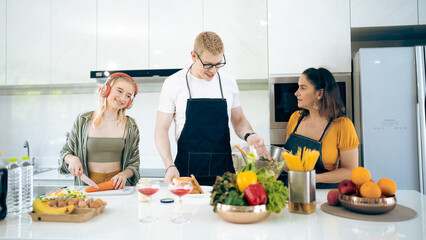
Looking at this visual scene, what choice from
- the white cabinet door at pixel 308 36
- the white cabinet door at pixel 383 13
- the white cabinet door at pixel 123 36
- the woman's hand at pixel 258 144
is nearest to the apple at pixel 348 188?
the woman's hand at pixel 258 144

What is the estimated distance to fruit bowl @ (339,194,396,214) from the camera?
Answer: 1236mm

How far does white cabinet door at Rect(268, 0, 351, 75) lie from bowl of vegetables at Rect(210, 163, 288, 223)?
173 centimetres

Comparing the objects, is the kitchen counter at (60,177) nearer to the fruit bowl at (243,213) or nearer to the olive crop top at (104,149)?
the olive crop top at (104,149)

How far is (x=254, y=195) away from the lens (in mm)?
1156

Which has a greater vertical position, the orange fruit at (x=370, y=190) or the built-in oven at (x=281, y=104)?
the built-in oven at (x=281, y=104)

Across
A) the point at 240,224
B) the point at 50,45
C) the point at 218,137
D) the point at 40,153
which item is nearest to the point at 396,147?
the point at 218,137

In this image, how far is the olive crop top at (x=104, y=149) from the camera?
7.27ft

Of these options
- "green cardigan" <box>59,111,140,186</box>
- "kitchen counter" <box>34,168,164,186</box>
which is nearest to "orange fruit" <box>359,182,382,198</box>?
"green cardigan" <box>59,111,140,186</box>

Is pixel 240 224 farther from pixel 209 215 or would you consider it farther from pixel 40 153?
pixel 40 153

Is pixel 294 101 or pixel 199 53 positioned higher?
pixel 199 53

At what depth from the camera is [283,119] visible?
9.14 ft

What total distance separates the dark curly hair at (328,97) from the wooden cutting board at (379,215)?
3.17ft

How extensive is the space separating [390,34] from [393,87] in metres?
0.71

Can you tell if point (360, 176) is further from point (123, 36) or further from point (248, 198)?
point (123, 36)
